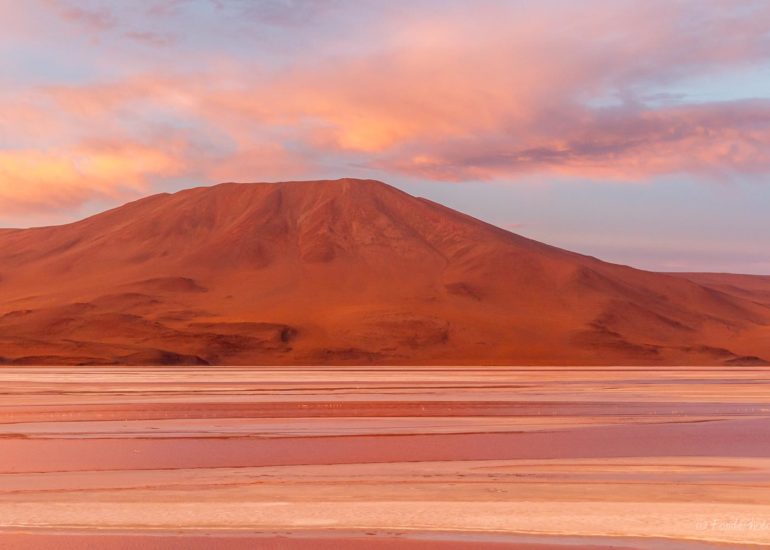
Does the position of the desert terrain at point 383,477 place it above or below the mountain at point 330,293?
below

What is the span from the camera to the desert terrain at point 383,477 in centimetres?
991

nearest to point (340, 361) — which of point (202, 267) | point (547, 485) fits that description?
point (202, 267)

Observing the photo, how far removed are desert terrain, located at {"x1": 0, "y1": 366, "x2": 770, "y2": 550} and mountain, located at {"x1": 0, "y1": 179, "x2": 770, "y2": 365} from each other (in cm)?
5978

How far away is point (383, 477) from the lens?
14.0m

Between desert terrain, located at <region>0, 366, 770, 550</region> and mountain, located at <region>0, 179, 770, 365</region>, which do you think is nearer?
desert terrain, located at <region>0, 366, 770, 550</region>

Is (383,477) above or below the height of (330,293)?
below

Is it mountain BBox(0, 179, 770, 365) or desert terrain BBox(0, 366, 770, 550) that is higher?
mountain BBox(0, 179, 770, 365)

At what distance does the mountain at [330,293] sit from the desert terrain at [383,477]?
196 ft

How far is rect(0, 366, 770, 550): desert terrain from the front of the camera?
9914 millimetres

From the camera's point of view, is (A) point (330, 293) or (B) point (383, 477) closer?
(B) point (383, 477)

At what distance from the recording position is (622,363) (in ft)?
302

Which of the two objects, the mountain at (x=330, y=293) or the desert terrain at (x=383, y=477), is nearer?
the desert terrain at (x=383, y=477)

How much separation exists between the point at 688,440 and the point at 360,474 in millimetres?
8061

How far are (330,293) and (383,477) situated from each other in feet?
328
